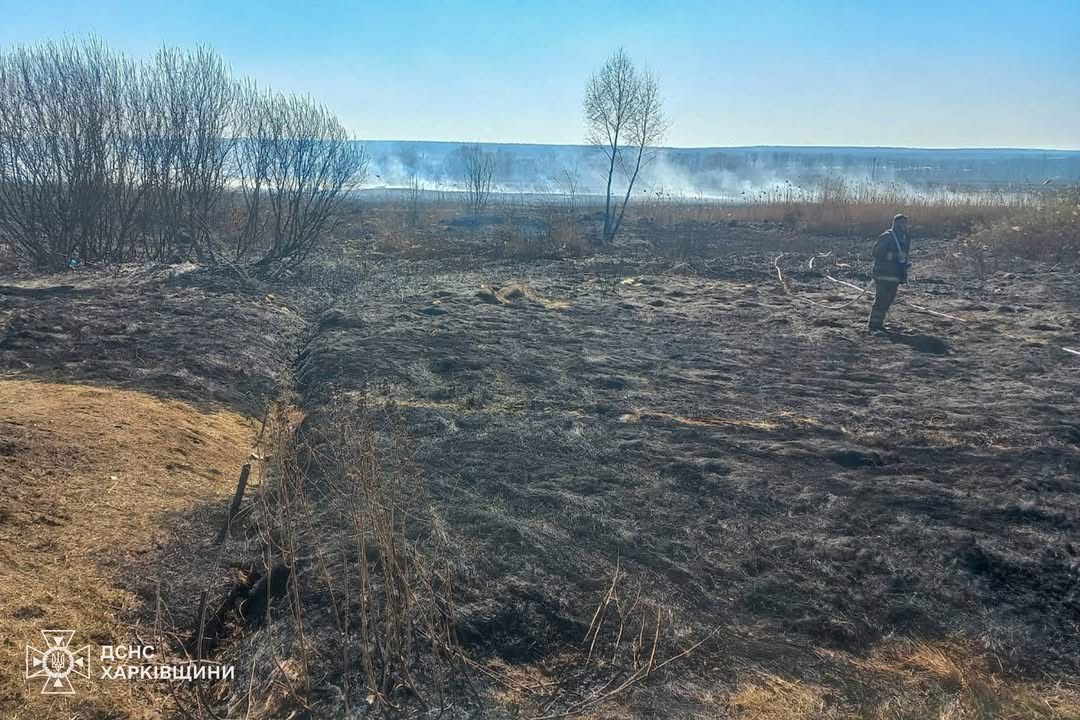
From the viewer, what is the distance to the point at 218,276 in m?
12.8

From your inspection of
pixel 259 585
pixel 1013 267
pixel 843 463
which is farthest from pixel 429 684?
pixel 1013 267

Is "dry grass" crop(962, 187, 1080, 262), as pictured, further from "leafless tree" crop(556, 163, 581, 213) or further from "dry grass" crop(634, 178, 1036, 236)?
"leafless tree" crop(556, 163, 581, 213)

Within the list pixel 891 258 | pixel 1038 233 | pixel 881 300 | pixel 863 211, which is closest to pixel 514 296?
pixel 881 300

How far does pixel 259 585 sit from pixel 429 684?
1165 millimetres

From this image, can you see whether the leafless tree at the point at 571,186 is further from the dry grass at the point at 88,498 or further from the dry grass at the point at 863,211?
the dry grass at the point at 88,498

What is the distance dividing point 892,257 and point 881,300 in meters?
0.54

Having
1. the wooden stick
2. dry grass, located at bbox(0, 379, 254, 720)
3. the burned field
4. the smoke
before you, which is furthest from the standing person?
the smoke

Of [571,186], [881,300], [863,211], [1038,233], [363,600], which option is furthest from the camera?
[571,186]

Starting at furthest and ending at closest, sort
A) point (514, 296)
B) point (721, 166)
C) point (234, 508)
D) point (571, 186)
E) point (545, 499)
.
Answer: point (721, 166), point (571, 186), point (514, 296), point (545, 499), point (234, 508)

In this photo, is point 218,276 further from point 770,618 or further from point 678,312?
point 770,618

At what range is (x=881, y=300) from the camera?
939 centimetres

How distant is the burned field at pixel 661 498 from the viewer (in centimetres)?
308

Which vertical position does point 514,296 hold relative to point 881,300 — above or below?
below

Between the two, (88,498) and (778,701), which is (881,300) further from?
(88,498)
